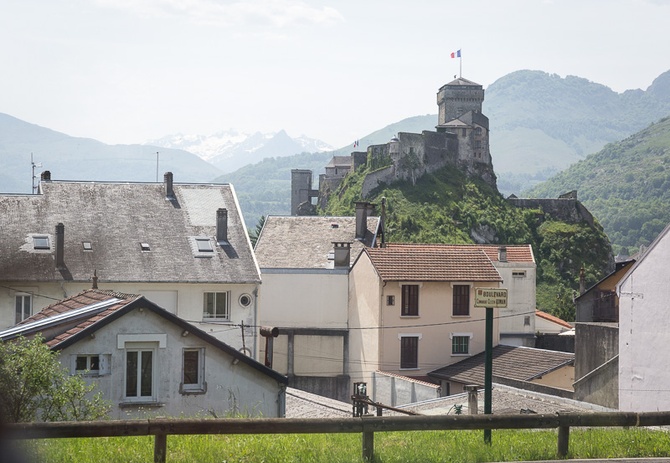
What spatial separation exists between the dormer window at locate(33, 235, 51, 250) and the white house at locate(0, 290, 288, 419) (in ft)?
63.6

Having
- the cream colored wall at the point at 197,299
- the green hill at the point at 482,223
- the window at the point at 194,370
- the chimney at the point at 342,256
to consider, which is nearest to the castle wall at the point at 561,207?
the green hill at the point at 482,223

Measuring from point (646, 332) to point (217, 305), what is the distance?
17175 millimetres

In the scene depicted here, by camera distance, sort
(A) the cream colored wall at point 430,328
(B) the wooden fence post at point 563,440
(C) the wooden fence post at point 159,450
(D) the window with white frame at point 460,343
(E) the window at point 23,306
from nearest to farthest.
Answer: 1. (C) the wooden fence post at point 159,450
2. (B) the wooden fence post at point 563,440
3. (E) the window at point 23,306
4. (A) the cream colored wall at point 430,328
5. (D) the window with white frame at point 460,343

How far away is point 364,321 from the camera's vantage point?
43125 millimetres

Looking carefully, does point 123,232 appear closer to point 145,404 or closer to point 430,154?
point 145,404

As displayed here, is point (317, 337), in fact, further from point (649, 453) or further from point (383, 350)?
point (649, 453)

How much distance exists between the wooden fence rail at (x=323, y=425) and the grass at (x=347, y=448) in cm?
32

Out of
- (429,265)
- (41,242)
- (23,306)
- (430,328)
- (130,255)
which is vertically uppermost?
(41,242)

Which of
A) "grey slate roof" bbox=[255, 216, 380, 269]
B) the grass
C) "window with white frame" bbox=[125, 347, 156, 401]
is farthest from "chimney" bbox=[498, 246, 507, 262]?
the grass

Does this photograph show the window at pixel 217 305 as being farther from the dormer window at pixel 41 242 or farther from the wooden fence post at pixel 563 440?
the wooden fence post at pixel 563 440

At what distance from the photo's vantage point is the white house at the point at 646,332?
84.7 ft

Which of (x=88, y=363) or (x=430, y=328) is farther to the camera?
Result: (x=430, y=328)

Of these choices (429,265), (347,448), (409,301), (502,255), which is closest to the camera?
(347,448)

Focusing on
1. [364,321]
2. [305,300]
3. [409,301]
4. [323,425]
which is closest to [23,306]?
[305,300]
